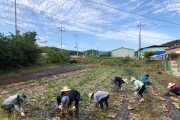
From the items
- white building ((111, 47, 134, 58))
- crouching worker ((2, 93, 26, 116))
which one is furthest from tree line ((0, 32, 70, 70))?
white building ((111, 47, 134, 58))

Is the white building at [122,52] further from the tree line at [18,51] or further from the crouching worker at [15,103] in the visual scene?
the crouching worker at [15,103]

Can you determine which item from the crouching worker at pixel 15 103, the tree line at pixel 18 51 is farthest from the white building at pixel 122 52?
the crouching worker at pixel 15 103

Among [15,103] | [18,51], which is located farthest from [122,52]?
[15,103]

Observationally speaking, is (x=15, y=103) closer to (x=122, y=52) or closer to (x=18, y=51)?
(x=18, y=51)

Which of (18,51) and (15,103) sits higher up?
(18,51)

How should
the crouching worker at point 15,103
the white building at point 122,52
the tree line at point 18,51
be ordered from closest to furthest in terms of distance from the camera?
the crouching worker at point 15,103 → the tree line at point 18,51 → the white building at point 122,52

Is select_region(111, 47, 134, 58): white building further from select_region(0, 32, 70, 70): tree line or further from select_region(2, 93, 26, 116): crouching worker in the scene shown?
select_region(2, 93, 26, 116): crouching worker

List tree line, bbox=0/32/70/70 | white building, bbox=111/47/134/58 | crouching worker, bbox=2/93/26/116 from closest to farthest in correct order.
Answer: crouching worker, bbox=2/93/26/116
tree line, bbox=0/32/70/70
white building, bbox=111/47/134/58

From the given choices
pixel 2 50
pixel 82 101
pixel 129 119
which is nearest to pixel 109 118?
pixel 129 119

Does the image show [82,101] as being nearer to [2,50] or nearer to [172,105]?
[172,105]

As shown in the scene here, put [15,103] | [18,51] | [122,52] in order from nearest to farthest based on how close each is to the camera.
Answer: [15,103]
[18,51]
[122,52]

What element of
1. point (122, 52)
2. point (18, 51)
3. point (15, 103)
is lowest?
point (15, 103)

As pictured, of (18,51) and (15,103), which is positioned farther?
(18,51)

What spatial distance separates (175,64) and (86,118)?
991 inches
